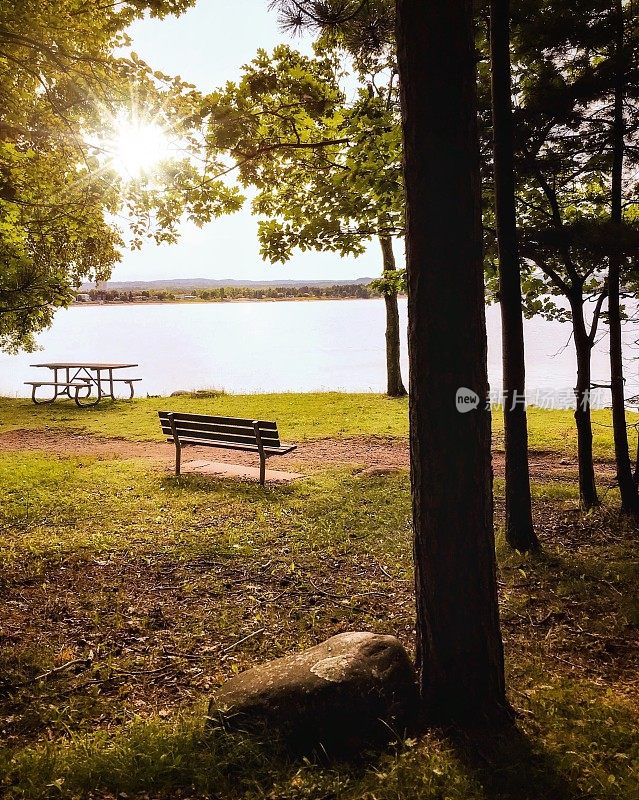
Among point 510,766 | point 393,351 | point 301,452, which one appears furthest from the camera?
point 393,351

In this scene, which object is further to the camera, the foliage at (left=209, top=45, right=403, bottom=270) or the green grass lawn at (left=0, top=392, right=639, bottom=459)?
the green grass lawn at (left=0, top=392, right=639, bottom=459)

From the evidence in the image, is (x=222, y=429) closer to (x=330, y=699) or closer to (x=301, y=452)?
(x=301, y=452)

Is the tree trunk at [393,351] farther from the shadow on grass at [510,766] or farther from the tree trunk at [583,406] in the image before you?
the shadow on grass at [510,766]

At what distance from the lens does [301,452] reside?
37.0 feet

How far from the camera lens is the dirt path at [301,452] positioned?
9750 millimetres

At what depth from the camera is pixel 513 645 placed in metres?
4.00

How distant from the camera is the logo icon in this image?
2963 mm

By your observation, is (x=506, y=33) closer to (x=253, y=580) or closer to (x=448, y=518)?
(x=448, y=518)

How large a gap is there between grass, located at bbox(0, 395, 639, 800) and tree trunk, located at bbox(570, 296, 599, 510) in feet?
1.22

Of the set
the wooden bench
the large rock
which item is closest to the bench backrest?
the wooden bench

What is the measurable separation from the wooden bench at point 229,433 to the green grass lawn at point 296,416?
11.8 feet

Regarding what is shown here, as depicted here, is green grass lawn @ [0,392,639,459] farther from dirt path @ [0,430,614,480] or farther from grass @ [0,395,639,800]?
grass @ [0,395,639,800]

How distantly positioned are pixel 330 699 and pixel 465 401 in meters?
1.64

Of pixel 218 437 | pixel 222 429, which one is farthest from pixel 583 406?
pixel 218 437
